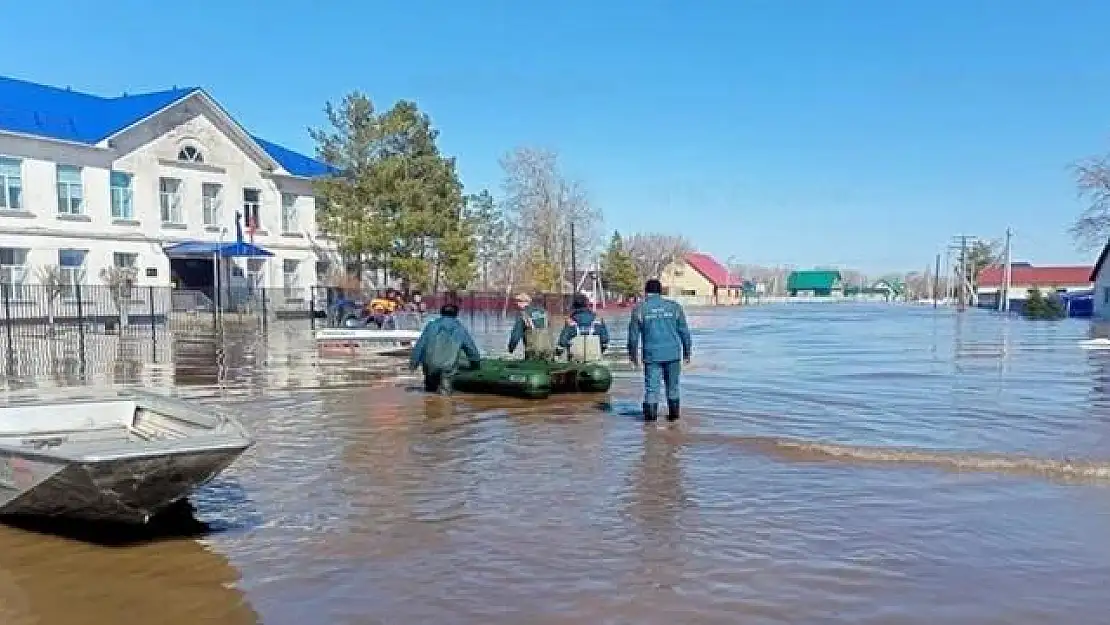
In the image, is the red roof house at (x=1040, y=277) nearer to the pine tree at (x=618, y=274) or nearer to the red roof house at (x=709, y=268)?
the red roof house at (x=709, y=268)

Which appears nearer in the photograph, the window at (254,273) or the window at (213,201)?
the window at (213,201)

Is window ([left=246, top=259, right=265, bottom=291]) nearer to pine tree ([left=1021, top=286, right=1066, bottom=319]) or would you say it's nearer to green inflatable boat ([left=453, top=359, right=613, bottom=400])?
green inflatable boat ([left=453, top=359, right=613, bottom=400])

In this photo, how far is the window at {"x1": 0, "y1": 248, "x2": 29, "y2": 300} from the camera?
32.8m

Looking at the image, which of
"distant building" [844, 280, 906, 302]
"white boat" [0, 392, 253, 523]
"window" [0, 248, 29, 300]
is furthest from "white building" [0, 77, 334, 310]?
"distant building" [844, 280, 906, 302]

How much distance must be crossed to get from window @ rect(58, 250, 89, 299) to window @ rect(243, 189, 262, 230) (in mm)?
7711

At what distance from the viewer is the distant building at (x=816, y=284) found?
6181 inches

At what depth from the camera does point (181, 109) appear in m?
38.8

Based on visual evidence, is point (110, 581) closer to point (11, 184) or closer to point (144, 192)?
point (11, 184)

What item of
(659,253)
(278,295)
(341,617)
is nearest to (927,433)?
(341,617)

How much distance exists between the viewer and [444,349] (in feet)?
43.9

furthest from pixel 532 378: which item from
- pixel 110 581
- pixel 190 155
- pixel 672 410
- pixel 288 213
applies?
pixel 288 213

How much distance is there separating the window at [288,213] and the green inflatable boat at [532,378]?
3193cm

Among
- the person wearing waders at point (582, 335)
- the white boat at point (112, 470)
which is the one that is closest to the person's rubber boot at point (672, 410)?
the person wearing waders at point (582, 335)

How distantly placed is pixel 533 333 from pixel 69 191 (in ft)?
91.3
